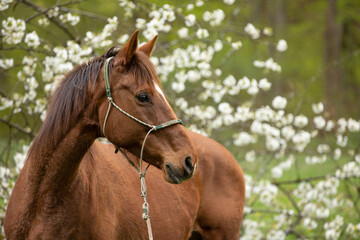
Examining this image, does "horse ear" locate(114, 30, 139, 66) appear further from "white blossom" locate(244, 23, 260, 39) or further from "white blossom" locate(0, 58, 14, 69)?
"white blossom" locate(244, 23, 260, 39)

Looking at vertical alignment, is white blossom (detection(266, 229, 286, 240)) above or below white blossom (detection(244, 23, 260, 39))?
below

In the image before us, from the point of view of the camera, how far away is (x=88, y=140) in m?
2.80

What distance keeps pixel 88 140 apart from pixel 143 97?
0.44m

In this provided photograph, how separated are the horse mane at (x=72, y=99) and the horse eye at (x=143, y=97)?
91mm

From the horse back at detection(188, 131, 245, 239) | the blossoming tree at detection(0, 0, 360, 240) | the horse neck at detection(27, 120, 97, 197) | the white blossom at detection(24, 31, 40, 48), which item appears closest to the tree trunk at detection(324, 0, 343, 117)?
the blossoming tree at detection(0, 0, 360, 240)

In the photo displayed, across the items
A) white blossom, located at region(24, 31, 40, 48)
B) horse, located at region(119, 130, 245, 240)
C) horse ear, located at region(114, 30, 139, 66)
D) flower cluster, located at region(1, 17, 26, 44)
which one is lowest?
horse, located at region(119, 130, 245, 240)

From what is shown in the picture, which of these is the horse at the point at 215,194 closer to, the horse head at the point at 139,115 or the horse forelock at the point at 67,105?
the horse head at the point at 139,115

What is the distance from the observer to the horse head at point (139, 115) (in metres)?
2.64

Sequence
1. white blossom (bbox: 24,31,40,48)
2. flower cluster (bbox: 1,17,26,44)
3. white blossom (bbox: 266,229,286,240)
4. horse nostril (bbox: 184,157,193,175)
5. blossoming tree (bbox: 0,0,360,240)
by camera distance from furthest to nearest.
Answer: white blossom (bbox: 266,229,286,240) < blossoming tree (bbox: 0,0,360,240) < white blossom (bbox: 24,31,40,48) < flower cluster (bbox: 1,17,26,44) < horse nostril (bbox: 184,157,193,175)

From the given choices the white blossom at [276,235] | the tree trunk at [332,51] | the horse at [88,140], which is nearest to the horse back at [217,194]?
the horse at [88,140]

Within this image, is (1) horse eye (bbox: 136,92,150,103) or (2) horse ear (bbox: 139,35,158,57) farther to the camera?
(2) horse ear (bbox: 139,35,158,57)

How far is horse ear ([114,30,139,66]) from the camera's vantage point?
265 cm

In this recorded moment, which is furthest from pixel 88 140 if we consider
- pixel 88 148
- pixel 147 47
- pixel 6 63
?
pixel 6 63

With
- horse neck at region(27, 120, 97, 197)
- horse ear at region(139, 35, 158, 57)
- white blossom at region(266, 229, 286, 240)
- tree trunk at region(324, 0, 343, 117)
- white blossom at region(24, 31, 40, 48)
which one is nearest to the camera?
horse neck at region(27, 120, 97, 197)
